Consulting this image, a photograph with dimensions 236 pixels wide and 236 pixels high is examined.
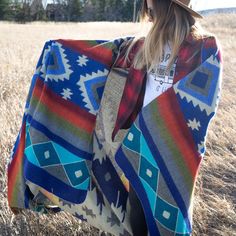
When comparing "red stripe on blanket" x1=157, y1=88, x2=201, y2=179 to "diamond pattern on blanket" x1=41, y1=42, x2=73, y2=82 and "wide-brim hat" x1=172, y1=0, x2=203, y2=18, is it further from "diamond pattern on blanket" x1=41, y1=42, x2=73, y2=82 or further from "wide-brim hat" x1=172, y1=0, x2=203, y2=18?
"diamond pattern on blanket" x1=41, y1=42, x2=73, y2=82

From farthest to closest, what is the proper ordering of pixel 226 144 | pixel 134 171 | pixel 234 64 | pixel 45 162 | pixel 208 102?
pixel 234 64, pixel 226 144, pixel 45 162, pixel 134 171, pixel 208 102

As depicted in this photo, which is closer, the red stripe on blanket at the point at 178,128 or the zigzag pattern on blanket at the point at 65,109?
the red stripe on blanket at the point at 178,128

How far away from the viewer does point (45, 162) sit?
2.65 m

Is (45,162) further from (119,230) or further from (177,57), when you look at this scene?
(177,57)

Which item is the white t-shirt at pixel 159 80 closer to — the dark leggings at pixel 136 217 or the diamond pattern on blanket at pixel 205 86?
the diamond pattern on blanket at pixel 205 86

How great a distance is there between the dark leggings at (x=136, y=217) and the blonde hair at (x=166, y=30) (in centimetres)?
77

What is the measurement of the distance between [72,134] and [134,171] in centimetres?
50

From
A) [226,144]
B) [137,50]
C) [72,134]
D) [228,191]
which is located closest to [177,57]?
[137,50]

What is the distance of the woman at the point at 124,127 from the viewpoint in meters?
2.29

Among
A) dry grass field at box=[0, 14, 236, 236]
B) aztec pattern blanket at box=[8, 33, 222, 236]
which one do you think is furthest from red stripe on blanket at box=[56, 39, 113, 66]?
dry grass field at box=[0, 14, 236, 236]

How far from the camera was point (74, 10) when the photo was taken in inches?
2267

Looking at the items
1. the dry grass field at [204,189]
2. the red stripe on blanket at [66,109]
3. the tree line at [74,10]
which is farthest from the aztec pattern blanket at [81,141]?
the tree line at [74,10]

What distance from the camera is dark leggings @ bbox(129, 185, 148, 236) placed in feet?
8.50

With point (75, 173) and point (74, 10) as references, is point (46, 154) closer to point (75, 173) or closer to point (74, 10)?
point (75, 173)
